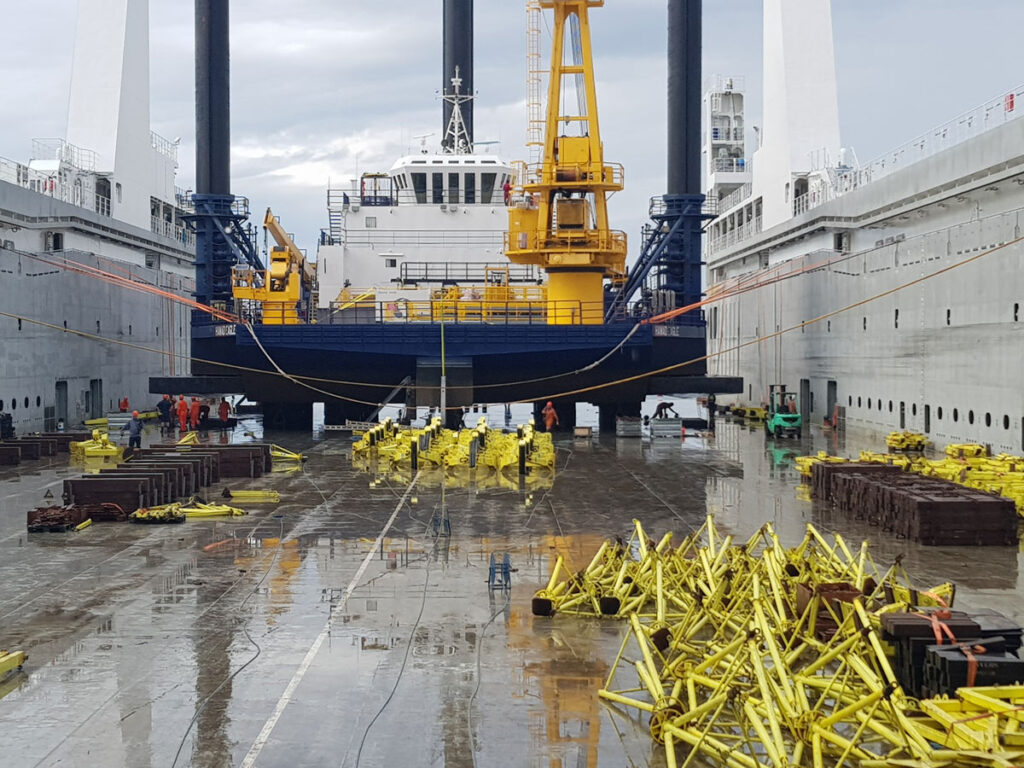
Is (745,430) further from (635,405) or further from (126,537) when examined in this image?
(126,537)

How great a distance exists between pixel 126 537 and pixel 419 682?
8121 millimetres

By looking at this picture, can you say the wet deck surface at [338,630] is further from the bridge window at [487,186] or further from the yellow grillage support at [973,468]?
the bridge window at [487,186]

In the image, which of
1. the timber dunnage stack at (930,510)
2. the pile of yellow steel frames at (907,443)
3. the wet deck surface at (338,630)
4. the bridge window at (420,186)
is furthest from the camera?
the bridge window at (420,186)

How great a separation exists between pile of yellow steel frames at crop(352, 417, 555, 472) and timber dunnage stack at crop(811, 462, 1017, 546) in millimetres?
7940

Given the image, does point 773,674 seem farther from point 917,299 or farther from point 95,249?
point 95,249

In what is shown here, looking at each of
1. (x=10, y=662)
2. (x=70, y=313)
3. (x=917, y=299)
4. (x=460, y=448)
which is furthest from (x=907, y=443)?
(x=70, y=313)

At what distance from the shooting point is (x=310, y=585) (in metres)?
12.4

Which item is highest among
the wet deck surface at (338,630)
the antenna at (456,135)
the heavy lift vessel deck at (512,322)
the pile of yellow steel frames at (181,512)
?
the antenna at (456,135)

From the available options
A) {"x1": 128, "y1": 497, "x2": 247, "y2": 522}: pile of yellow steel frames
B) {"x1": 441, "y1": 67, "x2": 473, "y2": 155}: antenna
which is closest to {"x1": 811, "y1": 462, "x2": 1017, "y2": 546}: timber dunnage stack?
{"x1": 128, "y1": 497, "x2": 247, "y2": 522}: pile of yellow steel frames

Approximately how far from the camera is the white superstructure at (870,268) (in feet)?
77.0

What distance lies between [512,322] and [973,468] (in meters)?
15.5

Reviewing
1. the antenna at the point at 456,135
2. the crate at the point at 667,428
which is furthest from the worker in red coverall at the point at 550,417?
the antenna at the point at 456,135

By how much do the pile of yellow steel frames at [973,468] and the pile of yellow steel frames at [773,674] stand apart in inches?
217

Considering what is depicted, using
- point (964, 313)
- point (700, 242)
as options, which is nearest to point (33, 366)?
point (700, 242)
